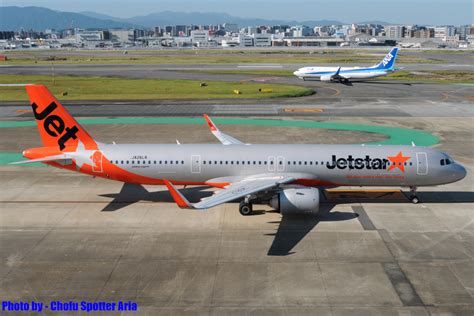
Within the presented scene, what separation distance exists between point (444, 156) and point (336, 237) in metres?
11.1

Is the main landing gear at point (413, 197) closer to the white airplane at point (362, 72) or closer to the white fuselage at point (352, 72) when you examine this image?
the white airplane at point (362, 72)

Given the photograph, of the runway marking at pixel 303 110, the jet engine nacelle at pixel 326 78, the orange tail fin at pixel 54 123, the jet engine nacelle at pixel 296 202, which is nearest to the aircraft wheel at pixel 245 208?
the jet engine nacelle at pixel 296 202

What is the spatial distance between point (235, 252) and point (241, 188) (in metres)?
4.76

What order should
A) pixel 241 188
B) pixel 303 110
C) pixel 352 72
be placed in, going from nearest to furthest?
pixel 241 188, pixel 303 110, pixel 352 72

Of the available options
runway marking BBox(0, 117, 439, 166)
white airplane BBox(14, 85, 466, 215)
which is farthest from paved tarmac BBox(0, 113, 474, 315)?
runway marking BBox(0, 117, 439, 166)

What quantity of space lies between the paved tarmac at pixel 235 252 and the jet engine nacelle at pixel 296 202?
1044 millimetres

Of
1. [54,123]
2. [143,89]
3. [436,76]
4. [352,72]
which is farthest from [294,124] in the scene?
[436,76]

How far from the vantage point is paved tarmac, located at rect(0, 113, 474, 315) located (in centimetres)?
1998

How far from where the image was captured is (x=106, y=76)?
375ft

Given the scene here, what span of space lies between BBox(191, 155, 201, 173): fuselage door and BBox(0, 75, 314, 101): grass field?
50533mm

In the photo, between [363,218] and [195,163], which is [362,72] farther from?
[195,163]

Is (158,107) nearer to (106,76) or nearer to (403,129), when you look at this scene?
(403,129)

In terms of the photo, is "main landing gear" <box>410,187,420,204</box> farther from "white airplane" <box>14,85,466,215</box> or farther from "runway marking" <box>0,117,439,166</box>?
"runway marking" <box>0,117,439,166</box>

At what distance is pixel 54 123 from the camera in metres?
30.8
